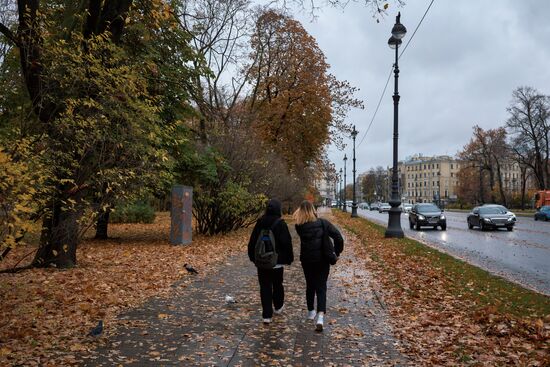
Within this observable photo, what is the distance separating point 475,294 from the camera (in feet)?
28.3

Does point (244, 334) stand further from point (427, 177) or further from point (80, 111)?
point (427, 177)

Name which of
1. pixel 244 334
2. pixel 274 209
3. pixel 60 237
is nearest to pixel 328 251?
pixel 274 209

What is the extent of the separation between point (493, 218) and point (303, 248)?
82.9ft

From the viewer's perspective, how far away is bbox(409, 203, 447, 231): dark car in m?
30.4

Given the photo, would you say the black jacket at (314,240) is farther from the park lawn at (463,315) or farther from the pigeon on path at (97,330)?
the pigeon on path at (97,330)

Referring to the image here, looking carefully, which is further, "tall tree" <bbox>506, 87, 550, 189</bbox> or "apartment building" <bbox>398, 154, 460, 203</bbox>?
"apartment building" <bbox>398, 154, 460, 203</bbox>

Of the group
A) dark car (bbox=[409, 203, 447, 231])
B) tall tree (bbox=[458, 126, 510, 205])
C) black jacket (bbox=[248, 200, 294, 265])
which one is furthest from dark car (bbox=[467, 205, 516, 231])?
tall tree (bbox=[458, 126, 510, 205])

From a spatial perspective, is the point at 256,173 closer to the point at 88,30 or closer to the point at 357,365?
the point at 88,30

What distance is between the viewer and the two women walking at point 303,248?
655cm

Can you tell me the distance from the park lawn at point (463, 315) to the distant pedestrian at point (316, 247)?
1.12 meters

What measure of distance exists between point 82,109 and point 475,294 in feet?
24.3

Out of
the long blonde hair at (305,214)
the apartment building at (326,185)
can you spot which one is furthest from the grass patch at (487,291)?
the apartment building at (326,185)

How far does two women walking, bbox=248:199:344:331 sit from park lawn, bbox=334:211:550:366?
3.97 ft

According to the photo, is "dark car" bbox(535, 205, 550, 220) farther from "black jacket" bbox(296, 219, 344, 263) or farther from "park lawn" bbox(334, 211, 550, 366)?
"black jacket" bbox(296, 219, 344, 263)
